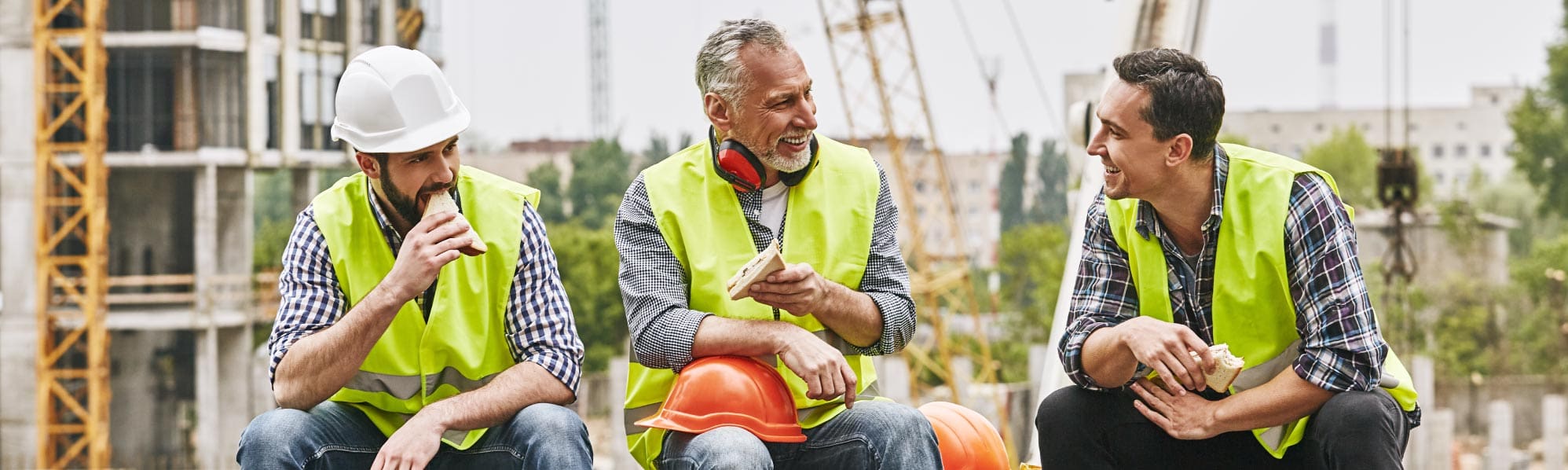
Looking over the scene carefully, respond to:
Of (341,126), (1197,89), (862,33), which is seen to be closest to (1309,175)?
(1197,89)

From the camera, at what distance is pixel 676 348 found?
12.4 ft

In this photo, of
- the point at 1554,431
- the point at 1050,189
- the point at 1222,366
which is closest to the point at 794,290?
the point at 1222,366

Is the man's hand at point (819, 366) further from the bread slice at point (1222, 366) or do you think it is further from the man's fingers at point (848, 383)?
the bread slice at point (1222, 366)

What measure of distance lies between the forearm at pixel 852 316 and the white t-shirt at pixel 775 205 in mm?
290

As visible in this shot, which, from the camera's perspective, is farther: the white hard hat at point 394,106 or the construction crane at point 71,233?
the construction crane at point 71,233

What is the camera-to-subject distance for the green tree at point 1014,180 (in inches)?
2474

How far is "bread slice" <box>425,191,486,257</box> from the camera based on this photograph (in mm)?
3539

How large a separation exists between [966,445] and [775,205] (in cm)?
73

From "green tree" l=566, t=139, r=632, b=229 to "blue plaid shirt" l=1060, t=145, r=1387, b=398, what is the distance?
51182 mm

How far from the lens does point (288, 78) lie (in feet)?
135

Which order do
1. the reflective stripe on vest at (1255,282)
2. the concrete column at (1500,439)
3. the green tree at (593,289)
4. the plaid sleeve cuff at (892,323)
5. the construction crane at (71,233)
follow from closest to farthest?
the reflective stripe on vest at (1255,282) < the plaid sleeve cuff at (892,323) < the concrete column at (1500,439) < the construction crane at (71,233) < the green tree at (593,289)

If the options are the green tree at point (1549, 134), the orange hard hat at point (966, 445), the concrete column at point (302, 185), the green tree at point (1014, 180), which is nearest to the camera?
the orange hard hat at point (966, 445)

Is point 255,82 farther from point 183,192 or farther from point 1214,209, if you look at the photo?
point 1214,209

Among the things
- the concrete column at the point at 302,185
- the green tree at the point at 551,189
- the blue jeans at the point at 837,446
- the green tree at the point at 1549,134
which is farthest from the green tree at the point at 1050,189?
the blue jeans at the point at 837,446
